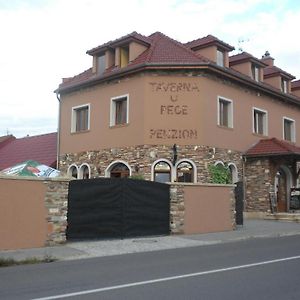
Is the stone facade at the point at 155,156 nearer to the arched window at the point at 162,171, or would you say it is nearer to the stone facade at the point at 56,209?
the arched window at the point at 162,171

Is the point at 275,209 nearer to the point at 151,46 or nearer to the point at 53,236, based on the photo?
the point at 151,46

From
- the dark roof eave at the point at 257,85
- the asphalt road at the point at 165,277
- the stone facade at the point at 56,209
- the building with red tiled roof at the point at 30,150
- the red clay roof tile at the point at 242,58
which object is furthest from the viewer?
the building with red tiled roof at the point at 30,150

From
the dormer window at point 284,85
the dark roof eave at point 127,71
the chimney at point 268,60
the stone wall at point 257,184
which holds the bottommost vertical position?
the stone wall at point 257,184

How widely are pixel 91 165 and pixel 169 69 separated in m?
6.73

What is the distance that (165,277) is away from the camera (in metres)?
8.51

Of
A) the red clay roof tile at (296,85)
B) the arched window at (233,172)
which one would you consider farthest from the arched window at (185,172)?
the red clay roof tile at (296,85)

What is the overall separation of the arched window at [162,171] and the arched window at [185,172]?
0.44 m

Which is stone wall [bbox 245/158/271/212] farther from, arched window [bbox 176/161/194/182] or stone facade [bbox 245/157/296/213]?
arched window [bbox 176/161/194/182]

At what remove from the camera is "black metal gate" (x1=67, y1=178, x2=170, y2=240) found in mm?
14531

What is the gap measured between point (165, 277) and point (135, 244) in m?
5.67

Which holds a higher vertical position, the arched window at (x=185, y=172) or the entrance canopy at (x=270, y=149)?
the entrance canopy at (x=270, y=149)

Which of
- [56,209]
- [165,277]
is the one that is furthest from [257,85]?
[165,277]

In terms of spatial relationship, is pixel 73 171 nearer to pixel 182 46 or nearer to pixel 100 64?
pixel 100 64

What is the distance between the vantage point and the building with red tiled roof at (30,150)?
101 ft
